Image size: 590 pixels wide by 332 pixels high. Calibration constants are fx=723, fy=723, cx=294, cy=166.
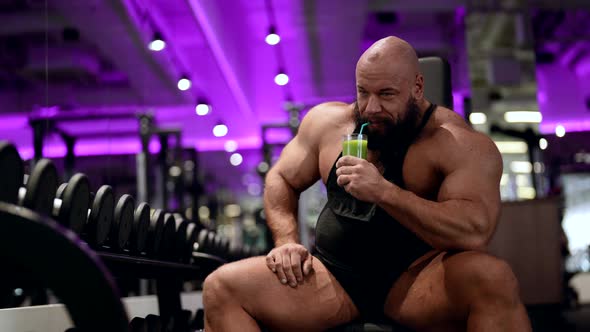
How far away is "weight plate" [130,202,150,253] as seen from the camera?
246 centimetres

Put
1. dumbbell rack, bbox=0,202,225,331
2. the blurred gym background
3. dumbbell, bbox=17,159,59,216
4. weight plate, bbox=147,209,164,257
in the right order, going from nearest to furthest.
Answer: dumbbell rack, bbox=0,202,225,331
dumbbell, bbox=17,159,59,216
weight plate, bbox=147,209,164,257
the blurred gym background

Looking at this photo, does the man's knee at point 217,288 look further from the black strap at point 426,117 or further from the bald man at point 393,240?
the black strap at point 426,117

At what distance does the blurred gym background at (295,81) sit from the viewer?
15.6 feet

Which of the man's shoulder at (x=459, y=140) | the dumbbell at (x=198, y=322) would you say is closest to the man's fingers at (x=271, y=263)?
the man's shoulder at (x=459, y=140)

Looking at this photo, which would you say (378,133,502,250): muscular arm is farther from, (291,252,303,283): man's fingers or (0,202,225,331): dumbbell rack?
(0,202,225,331): dumbbell rack

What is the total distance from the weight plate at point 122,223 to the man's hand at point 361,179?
77 cm

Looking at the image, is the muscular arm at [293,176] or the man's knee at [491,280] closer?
the man's knee at [491,280]

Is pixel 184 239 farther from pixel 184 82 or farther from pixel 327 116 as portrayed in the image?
pixel 184 82

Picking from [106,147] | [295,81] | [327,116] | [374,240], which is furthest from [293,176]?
[106,147]

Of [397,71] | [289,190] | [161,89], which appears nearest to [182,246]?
[289,190]

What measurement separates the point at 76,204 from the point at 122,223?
0.38 meters

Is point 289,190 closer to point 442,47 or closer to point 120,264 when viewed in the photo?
point 120,264

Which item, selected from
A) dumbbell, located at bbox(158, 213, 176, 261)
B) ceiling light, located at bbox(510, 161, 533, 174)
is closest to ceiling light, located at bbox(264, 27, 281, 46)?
ceiling light, located at bbox(510, 161, 533, 174)

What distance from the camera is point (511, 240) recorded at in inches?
192
